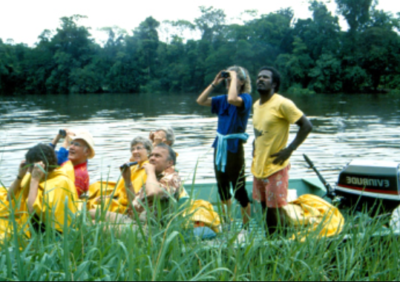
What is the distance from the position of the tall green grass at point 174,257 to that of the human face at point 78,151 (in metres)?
1.90

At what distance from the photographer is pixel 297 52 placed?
61062 mm

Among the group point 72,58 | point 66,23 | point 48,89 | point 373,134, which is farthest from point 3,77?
point 373,134

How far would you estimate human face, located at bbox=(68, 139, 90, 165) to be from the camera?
4.39 metres

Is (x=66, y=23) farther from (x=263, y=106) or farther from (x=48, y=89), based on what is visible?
(x=263, y=106)

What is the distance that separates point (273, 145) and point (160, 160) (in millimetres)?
835

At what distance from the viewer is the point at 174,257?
7.32 ft

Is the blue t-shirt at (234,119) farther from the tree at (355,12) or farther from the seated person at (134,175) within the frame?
the tree at (355,12)

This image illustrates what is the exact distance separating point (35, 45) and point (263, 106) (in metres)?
82.3

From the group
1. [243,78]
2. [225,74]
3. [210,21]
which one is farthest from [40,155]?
[210,21]

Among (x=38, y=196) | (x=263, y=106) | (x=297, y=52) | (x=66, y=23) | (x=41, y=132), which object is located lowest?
(x=41, y=132)

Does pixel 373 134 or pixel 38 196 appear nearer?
pixel 38 196

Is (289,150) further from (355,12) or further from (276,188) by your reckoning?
(355,12)

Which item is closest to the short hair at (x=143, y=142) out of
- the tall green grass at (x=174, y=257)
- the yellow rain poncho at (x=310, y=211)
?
the yellow rain poncho at (x=310, y=211)

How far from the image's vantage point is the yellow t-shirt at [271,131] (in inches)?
140
